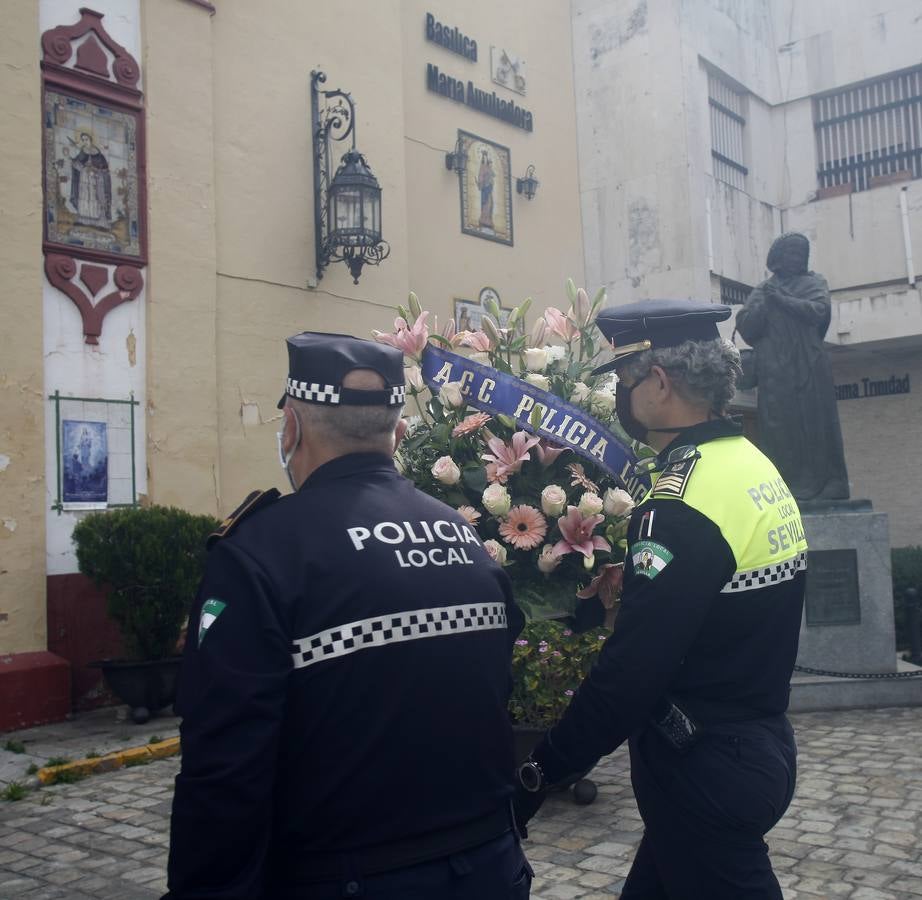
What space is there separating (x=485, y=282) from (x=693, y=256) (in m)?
4.32

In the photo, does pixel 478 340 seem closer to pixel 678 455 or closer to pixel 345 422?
pixel 678 455

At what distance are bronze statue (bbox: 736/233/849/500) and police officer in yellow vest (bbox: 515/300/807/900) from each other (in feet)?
22.1

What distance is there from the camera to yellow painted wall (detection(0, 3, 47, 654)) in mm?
7953

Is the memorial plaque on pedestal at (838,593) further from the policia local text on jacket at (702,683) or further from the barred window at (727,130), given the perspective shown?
the barred window at (727,130)

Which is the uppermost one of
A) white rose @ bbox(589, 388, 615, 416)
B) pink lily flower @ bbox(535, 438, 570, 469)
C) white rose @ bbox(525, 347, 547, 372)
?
white rose @ bbox(525, 347, 547, 372)

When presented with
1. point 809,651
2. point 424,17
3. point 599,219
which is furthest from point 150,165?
point 599,219

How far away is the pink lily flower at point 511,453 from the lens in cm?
467

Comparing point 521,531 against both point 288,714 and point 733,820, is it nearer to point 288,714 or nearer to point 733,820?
point 733,820

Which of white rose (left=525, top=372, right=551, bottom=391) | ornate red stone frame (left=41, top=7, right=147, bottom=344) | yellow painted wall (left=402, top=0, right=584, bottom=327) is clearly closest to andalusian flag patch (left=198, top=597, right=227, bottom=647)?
white rose (left=525, top=372, right=551, bottom=391)

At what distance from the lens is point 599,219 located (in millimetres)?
17484

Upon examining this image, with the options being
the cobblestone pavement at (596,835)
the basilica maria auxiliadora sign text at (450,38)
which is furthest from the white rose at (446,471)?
the basilica maria auxiliadora sign text at (450,38)

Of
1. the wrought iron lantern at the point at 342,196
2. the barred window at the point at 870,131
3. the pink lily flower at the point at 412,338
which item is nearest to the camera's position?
the pink lily flower at the point at 412,338

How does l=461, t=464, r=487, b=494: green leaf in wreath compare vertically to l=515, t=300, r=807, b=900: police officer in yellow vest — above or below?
above

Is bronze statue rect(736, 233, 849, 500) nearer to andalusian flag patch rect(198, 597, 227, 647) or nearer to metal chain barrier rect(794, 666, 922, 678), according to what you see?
metal chain barrier rect(794, 666, 922, 678)
